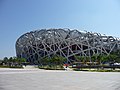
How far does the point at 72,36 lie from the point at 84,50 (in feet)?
23.8

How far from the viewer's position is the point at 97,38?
8819 centimetres

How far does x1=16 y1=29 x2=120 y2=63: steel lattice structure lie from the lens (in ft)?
287

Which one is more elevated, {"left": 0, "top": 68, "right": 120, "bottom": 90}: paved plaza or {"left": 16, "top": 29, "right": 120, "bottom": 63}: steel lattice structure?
{"left": 16, "top": 29, "right": 120, "bottom": 63}: steel lattice structure

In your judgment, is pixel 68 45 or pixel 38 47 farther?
pixel 38 47

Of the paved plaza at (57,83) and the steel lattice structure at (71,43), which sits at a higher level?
the steel lattice structure at (71,43)

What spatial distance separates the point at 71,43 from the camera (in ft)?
289

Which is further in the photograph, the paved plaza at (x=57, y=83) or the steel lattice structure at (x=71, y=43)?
the steel lattice structure at (x=71, y=43)

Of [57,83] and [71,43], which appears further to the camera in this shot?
[71,43]

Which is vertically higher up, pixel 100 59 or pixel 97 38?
pixel 97 38

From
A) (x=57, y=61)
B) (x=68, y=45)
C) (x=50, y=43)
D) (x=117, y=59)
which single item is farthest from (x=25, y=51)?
(x=117, y=59)

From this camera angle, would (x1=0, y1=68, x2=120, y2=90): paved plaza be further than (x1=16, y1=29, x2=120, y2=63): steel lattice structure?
No

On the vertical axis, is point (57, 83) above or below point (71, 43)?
below

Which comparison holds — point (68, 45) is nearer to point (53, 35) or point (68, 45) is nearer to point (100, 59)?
point (53, 35)

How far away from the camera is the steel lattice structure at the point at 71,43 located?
87.6 meters
